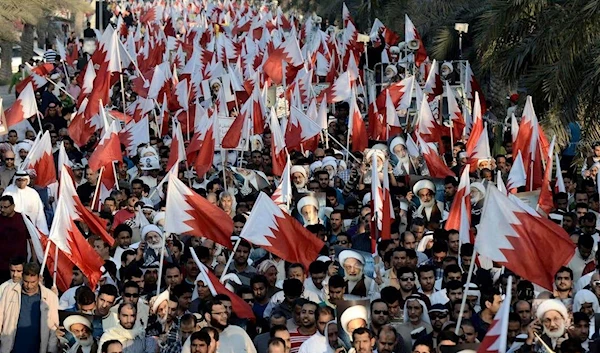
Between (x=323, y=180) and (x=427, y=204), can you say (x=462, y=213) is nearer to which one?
(x=427, y=204)

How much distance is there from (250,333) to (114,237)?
2945mm

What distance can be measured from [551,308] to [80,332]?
3.06 m

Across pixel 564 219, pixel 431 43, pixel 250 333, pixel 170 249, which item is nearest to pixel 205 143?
pixel 170 249

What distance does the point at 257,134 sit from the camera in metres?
20.3

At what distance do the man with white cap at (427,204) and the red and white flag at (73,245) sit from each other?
11.6 ft

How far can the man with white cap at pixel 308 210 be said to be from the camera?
15.1 meters

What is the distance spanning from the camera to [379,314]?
1078cm

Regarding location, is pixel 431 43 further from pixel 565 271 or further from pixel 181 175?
pixel 565 271

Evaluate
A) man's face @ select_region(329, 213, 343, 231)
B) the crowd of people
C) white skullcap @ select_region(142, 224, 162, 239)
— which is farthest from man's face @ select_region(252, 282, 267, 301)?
man's face @ select_region(329, 213, 343, 231)

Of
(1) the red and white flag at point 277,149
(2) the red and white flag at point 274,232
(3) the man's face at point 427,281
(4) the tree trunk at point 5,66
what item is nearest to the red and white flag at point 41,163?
(1) the red and white flag at point 277,149

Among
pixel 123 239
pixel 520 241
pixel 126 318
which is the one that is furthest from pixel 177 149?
pixel 520 241

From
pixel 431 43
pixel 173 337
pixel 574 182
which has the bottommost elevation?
pixel 431 43

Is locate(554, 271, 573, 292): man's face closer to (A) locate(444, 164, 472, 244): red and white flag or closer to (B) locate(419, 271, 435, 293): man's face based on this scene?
(B) locate(419, 271, 435, 293): man's face

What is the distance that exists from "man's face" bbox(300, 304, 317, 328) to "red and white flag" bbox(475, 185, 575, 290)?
1247 mm
